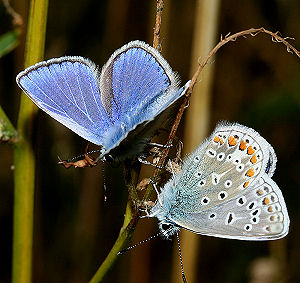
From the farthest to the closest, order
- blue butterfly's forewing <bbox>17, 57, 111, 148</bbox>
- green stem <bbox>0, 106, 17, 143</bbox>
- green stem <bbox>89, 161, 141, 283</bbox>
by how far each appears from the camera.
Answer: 1. blue butterfly's forewing <bbox>17, 57, 111, 148</bbox>
2. green stem <bbox>0, 106, 17, 143</bbox>
3. green stem <bbox>89, 161, 141, 283</bbox>

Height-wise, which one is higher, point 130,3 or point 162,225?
point 130,3

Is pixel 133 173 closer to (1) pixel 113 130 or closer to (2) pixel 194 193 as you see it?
(1) pixel 113 130

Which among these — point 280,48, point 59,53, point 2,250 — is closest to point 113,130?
point 59,53

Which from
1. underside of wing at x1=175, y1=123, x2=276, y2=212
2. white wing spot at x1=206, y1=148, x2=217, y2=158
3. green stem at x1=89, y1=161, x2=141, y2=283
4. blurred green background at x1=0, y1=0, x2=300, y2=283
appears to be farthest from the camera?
blurred green background at x1=0, y1=0, x2=300, y2=283

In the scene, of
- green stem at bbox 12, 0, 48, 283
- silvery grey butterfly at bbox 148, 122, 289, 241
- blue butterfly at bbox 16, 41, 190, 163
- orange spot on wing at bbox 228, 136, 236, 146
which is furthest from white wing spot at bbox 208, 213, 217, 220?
green stem at bbox 12, 0, 48, 283

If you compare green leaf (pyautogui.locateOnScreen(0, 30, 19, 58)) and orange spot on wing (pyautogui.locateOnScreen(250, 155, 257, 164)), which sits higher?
green leaf (pyautogui.locateOnScreen(0, 30, 19, 58))

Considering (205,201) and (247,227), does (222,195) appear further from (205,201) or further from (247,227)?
(247,227)

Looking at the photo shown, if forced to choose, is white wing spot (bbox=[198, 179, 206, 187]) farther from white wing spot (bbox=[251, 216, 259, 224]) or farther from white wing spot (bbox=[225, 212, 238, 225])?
white wing spot (bbox=[251, 216, 259, 224])

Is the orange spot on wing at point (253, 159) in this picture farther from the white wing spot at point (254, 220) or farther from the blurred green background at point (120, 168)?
the blurred green background at point (120, 168)
